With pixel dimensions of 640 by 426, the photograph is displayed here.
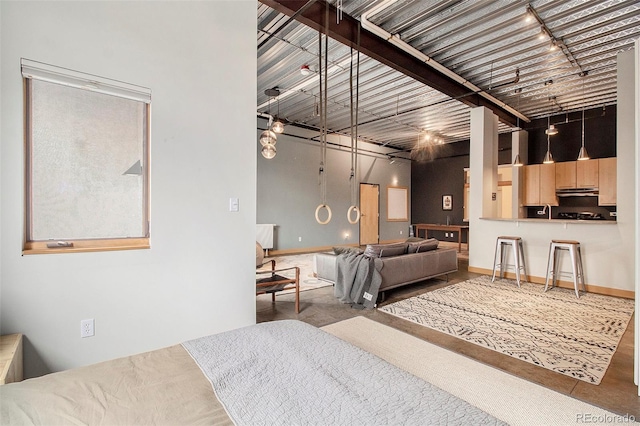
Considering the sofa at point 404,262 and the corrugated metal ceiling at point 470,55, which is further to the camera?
the sofa at point 404,262

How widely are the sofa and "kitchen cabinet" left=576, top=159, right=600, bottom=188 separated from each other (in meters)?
4.23

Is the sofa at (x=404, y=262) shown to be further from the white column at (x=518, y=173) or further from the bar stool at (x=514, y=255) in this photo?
the white column at (x=518, y=173)

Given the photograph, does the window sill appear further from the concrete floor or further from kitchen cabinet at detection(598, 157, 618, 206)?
kitchen cabinet at detection(598, 157, 618, 206)

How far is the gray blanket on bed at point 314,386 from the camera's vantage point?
0.89 meters

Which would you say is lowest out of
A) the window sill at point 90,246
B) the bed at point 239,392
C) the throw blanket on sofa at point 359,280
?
the throw blanket on sofa at point 359,280

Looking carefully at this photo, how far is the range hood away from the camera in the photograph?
6853 millimetres

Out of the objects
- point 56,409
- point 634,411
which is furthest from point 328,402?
point 634,411

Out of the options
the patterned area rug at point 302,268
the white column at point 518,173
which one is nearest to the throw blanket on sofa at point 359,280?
the patterned area rug at point 302,268

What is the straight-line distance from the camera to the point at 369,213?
10.3 m

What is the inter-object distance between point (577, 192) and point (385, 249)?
6.13m

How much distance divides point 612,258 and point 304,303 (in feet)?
15.7

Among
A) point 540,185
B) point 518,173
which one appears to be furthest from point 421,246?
point 540,185

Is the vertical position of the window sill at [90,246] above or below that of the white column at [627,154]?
below

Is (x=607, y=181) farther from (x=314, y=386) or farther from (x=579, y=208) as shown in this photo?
(x=314, y=386)
